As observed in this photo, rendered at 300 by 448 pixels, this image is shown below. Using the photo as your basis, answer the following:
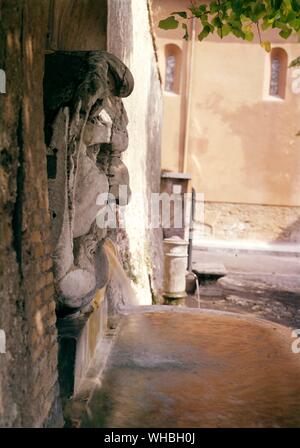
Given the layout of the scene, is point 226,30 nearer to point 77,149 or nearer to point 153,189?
Answer: point 77,149

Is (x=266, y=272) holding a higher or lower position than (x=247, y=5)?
lower

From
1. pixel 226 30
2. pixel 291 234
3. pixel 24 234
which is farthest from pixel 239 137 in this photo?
pixel 24 234

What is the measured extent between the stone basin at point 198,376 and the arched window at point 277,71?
14.7 meters

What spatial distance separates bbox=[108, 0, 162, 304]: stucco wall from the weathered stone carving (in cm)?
144

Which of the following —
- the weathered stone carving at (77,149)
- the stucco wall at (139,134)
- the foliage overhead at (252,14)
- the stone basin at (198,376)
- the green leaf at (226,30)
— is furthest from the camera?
the stucco wall at (139,134)

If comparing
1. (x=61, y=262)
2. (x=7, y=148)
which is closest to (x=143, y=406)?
(x=61, y=262)

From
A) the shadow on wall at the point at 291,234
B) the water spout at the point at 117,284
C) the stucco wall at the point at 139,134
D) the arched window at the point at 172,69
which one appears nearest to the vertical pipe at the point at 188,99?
the arched window at the point at 172,69

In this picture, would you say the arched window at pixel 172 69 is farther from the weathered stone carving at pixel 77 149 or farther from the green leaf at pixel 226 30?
the weathered stone carving at pixel 77 149

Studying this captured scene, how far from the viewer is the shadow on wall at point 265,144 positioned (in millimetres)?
16188

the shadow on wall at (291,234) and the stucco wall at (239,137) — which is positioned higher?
the stucco wall at (239,137)

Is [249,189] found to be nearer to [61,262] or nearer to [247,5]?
[247,5]

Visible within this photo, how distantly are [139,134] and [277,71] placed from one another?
12.1 m

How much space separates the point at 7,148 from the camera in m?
1.55
